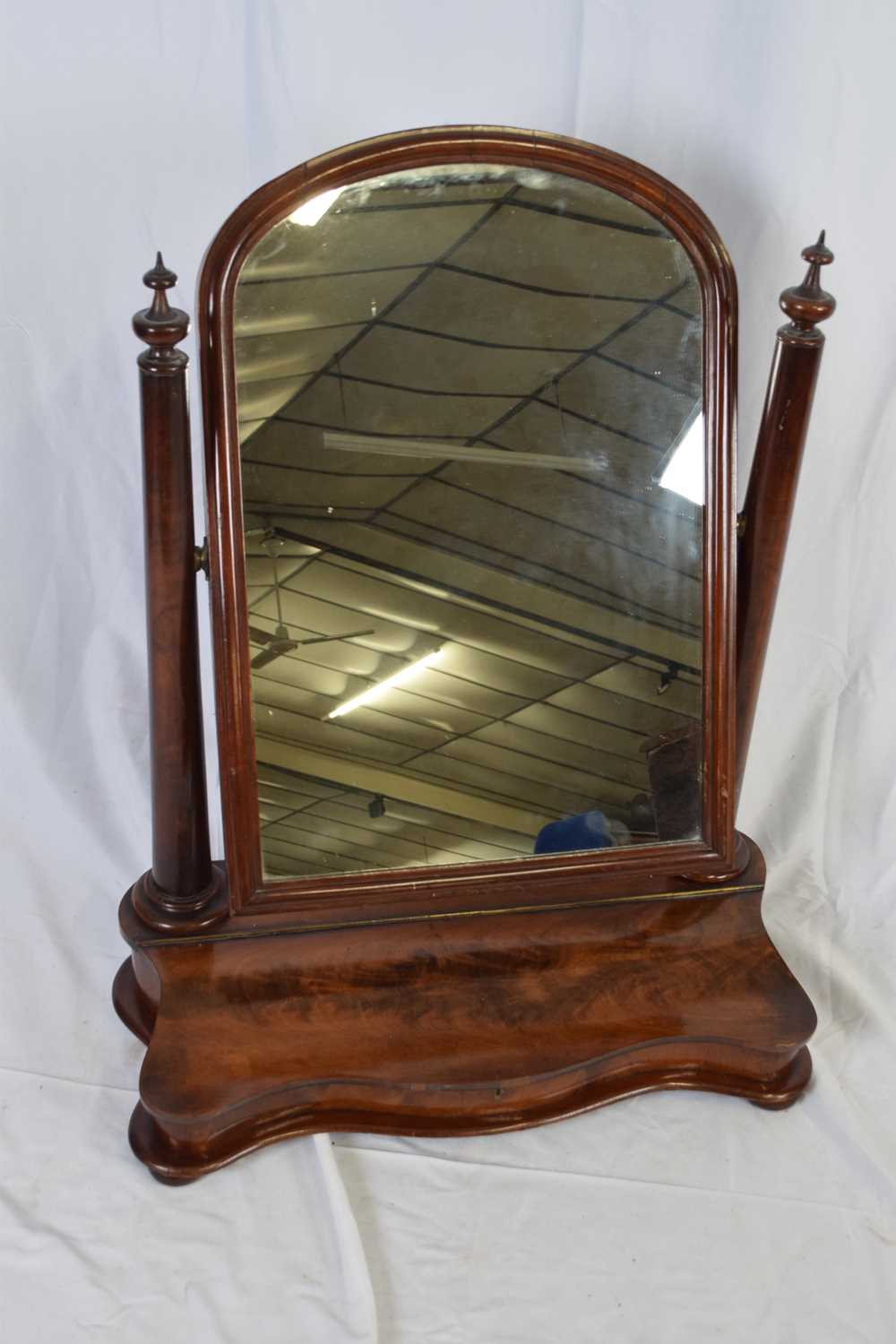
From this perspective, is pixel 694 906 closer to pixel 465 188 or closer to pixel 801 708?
pixel 801 708

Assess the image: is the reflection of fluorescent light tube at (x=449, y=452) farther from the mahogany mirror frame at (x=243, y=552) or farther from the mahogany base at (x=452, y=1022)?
the mahogany base at (x=452, y=1022)

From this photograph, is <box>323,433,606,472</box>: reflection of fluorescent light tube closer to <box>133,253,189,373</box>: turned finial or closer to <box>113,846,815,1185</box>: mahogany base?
<box>133,253,189,373</box>: turned finial

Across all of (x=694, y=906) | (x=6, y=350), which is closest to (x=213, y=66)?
(x=6, y=350)

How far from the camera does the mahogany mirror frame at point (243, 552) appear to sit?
1266 mm

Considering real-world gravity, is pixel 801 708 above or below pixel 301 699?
below

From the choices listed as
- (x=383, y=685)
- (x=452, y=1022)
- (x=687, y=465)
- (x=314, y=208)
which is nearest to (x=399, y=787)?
(x=383, y=685)

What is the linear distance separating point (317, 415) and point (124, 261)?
330 mm

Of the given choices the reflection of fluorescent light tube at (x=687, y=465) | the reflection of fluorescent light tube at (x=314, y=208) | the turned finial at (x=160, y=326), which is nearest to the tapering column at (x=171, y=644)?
the turned finial at (x=160, y=326)

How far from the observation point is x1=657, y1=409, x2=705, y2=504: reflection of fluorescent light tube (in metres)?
1.40

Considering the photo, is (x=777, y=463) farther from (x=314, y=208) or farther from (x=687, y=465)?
(x=314, y=208)

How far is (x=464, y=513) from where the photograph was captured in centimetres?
137

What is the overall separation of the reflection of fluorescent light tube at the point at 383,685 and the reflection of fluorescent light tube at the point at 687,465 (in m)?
0.26

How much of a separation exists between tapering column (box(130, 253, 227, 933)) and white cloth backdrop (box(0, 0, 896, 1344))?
19 cm

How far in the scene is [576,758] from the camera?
1.44m
